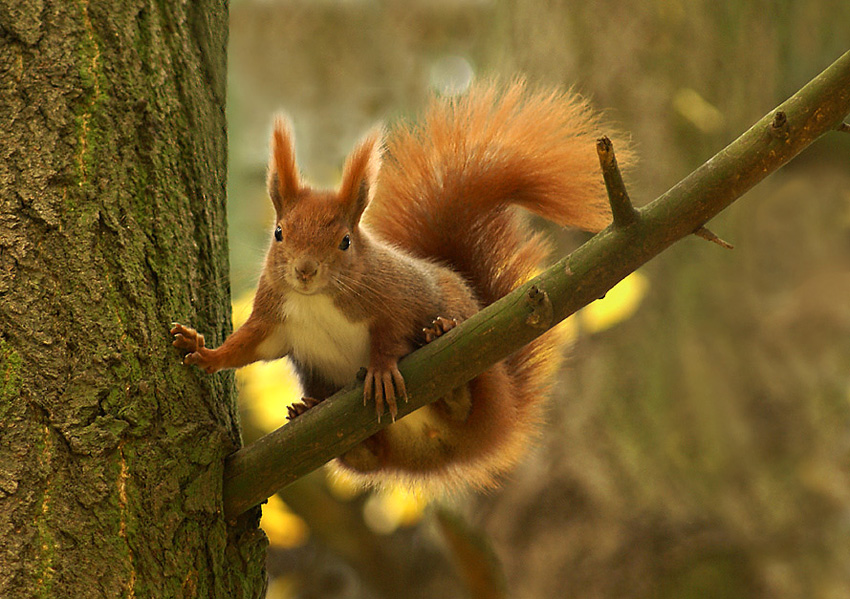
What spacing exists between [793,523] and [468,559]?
1676 mm

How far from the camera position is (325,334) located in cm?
183

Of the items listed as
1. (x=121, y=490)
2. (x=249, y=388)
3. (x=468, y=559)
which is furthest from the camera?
(x=249, y=388)

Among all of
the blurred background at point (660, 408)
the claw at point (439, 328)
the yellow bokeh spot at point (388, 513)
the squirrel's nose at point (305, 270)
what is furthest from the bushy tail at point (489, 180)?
the yellow bokeh spot at point (388, 513)

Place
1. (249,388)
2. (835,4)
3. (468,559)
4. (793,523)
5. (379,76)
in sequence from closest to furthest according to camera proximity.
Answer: (468,559) < (249,388) < (793,523) < (835,4) < (379,76)

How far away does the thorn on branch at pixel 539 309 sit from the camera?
1288 millimetres

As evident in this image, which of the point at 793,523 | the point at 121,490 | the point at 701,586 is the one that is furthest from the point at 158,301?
the point at 793,523

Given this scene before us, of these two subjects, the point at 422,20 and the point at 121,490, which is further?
the point at 422,20

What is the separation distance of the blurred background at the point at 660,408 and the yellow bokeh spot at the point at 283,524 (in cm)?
1

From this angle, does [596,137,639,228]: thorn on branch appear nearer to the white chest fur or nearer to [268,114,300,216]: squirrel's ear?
the white chest fur

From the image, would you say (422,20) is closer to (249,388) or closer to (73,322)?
(249,388)

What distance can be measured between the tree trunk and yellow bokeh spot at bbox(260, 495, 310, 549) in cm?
133

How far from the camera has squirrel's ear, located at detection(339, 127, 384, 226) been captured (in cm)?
182

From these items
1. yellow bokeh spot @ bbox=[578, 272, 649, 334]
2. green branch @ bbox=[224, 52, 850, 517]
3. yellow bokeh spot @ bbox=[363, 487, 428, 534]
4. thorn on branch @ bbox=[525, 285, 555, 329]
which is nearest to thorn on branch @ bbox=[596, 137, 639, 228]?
green branch @ bbox=[224, 52, 850, 517]

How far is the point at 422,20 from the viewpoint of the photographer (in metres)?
5.40
